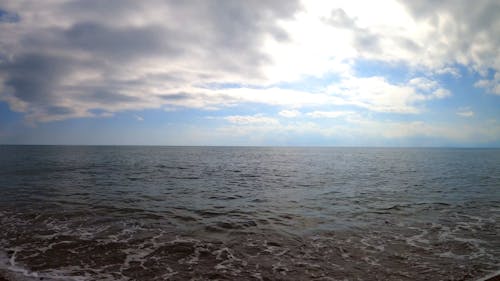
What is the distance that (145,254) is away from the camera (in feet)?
33.2

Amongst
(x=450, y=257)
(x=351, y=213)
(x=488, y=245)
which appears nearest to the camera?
(x=450, y=257)

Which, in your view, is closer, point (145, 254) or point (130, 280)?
point (130, 280)

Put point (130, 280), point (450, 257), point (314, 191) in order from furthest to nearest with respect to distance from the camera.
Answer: point (314, 191)
point (450, 257)
point (130, 280)

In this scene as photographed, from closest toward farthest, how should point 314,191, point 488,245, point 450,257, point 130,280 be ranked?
point 130,280 < point 450,257 < point 488,245 < point 314,191

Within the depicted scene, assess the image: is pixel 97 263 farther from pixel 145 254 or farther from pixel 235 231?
pixel 235 231

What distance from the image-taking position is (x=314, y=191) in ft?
82.8

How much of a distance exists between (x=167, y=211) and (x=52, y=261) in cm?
780

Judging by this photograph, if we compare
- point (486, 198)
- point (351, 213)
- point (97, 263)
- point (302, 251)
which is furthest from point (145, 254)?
point (486, 198)

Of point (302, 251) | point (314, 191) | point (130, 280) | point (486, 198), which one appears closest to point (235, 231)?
point (302, 251)

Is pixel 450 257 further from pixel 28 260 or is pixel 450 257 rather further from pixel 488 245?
pixel 28 260

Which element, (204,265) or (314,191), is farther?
(314,191)

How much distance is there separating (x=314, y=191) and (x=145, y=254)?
18.0 metres

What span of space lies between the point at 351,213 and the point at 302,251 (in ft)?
24.4

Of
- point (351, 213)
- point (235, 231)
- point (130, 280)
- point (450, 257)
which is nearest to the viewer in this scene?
point (130, 280)
